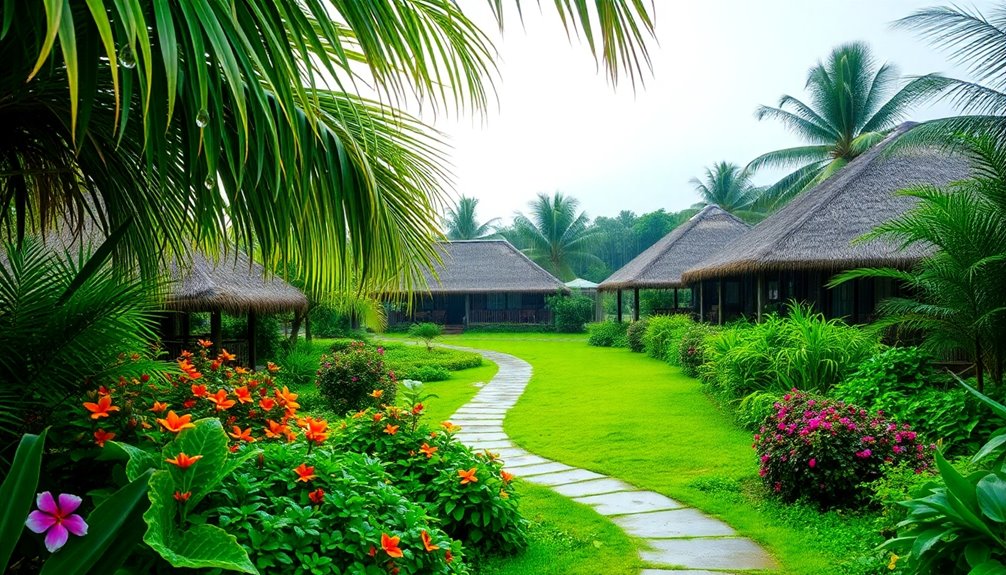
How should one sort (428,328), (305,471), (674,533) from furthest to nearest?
(428,328) → (674,533) → (305,471)

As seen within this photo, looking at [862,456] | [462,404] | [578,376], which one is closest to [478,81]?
[862,456]

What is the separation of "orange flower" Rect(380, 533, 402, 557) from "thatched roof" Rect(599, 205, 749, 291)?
854 inches

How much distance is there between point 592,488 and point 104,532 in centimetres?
457

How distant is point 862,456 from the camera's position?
5.00m

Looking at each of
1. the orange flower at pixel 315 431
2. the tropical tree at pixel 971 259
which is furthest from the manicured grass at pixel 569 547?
the tropical tree at pixel 971 259

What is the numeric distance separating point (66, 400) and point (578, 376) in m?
12.5

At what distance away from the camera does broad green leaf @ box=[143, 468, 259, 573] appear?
1.64 m

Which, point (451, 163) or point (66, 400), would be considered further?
point (451, 163)

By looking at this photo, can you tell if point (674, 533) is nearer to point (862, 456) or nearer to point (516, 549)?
point (516, 549)

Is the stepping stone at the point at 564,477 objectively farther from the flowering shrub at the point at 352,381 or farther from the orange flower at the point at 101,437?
the orange flower at the point at 101,437

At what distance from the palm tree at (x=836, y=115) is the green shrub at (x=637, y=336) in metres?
6.57

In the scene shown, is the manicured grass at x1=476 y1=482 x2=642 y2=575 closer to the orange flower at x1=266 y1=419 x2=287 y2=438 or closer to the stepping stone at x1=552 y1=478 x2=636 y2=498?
the stepping stone at x1=552 y1=478 x2=636 y2=498

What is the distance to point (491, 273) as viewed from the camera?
3150 cm

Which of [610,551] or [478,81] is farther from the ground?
[478,81]
